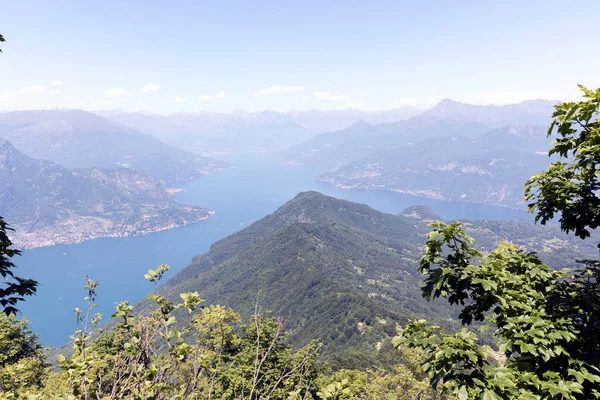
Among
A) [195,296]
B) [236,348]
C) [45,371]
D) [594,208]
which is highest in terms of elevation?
[594,208]

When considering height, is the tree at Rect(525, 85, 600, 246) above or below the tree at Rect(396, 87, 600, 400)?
above

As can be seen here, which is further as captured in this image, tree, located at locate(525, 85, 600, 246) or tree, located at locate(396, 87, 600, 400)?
tree, located at locate(525, 85, 600, 246)

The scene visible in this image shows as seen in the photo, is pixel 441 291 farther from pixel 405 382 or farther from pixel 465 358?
pixel 405 382

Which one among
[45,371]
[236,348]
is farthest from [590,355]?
[45,371]

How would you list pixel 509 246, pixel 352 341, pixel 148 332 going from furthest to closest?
pixel 352 341 → pixel 509 246 → pixel 148 332

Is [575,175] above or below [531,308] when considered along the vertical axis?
above

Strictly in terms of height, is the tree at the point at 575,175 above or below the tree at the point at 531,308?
above

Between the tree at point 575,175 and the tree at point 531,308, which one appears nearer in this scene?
the tree at point 531,308

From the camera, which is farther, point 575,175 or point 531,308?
point 575,175
